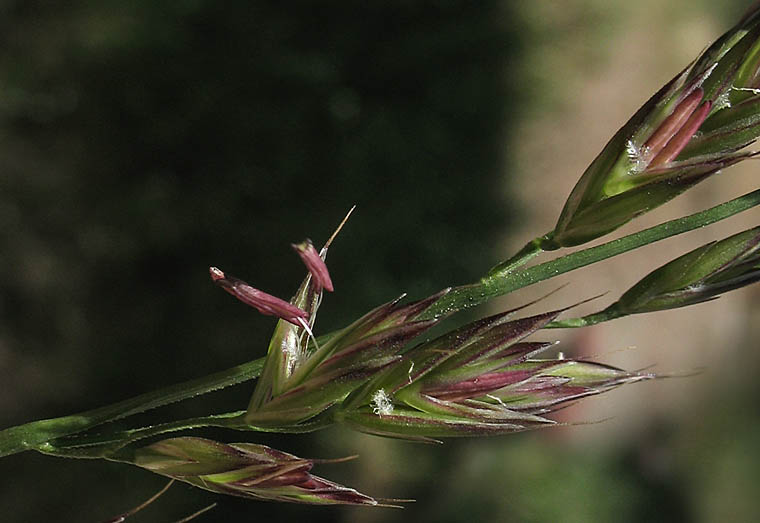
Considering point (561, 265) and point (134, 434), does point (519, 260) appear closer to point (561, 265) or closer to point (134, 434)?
point (561, 265)

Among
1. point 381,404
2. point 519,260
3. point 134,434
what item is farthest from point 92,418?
point 519,260

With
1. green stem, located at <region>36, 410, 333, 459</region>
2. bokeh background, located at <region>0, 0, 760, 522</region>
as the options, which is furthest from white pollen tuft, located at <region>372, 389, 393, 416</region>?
bokeh background, located at <region>0, 0, 760, 522</region>

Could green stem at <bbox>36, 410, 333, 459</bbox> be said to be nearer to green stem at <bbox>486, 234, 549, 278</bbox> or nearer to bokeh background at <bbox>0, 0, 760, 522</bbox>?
green stem at <bbox>486, 234, 549, 278</bbox>

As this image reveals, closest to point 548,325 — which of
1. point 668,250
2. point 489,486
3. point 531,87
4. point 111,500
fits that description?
point 111,500

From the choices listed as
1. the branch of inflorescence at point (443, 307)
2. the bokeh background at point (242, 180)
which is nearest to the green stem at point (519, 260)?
the branch of inflorescence at point (443, 307)

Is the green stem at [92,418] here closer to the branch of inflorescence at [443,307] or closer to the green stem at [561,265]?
the branch of inflorescence at [443,307]
